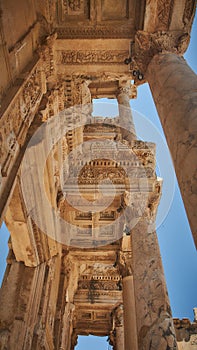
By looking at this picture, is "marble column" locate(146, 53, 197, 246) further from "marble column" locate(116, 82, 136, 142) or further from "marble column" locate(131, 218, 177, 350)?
"marble column" locate(116, 82, 136, 142)

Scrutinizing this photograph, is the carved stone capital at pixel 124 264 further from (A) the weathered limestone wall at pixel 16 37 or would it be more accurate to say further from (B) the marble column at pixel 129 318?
(A) the weathered limestone wall at pixel 16 37

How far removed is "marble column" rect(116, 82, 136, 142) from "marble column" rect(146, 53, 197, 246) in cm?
829

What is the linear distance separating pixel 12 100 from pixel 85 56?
3049 millimetres

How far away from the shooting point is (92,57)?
25.3 feet

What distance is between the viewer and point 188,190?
133 inches

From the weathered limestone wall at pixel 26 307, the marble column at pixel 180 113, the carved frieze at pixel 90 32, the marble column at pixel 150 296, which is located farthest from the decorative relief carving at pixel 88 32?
the weathered limestone wall at pixel 26 307

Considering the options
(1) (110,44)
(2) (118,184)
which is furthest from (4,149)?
(2) (118,184)

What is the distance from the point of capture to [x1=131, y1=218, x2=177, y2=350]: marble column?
19.7 ft

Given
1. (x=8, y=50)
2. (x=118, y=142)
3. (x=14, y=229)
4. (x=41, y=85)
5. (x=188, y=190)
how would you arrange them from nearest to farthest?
1. (x=188, y=190)
2. (x=8, y=50)
3. (x=41, y=85)
4. (x=14, y=229)
5. (x=118, y=142)

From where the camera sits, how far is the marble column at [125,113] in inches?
576

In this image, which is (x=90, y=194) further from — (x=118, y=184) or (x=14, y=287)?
(x=14, y=287)

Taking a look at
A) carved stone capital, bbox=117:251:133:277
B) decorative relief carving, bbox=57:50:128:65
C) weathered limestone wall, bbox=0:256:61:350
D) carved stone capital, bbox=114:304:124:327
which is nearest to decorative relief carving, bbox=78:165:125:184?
carved stone capital, bbox=117:251:133:277

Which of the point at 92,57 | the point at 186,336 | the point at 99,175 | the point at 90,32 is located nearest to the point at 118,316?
the point at 186,336

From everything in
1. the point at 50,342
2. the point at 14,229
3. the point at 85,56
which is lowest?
the point at 50,342
